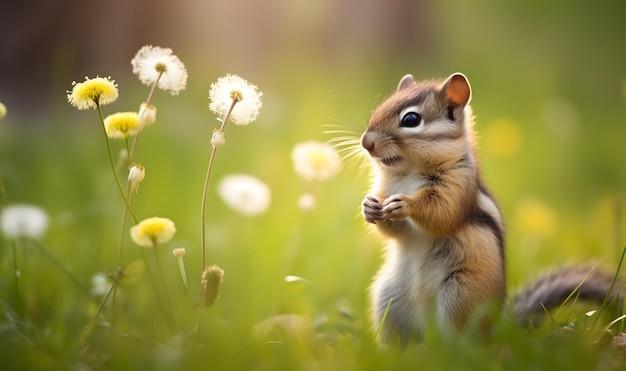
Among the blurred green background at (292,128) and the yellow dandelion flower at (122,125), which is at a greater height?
the blurred green background at (292,128)

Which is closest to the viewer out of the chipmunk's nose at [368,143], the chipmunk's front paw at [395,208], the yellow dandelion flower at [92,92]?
the yellow dandelion flower at [92,92]

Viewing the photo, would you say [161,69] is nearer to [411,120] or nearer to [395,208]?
[395,208]

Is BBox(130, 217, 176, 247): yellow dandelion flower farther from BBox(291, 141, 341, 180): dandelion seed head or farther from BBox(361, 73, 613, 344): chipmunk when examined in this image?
BBox(291, 141, 341, 180): dandelion seed head

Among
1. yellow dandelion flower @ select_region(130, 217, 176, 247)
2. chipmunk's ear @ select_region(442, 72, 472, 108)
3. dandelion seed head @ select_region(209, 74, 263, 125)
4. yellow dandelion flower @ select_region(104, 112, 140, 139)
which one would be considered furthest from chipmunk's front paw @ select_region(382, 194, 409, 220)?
yellow dandelion flower @ select_region(104, 112, 140, 139)

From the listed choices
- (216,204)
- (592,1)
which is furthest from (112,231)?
(592,1)

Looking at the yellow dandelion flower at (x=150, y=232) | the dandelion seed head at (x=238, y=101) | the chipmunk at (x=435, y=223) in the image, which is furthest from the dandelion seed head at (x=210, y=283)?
the chipmunk at (x=435, y=223)

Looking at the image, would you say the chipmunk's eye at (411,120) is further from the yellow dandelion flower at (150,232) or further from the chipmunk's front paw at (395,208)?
the yellow dandelion flower at (150,232)

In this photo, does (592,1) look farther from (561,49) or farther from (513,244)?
(513,244)

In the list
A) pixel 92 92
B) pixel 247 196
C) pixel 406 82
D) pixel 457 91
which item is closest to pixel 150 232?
pixel 92 92
